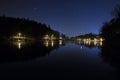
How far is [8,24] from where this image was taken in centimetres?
12938

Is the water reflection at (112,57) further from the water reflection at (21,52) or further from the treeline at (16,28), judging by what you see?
the treeline at (16,28)

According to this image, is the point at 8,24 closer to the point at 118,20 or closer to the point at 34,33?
the point at 34,33

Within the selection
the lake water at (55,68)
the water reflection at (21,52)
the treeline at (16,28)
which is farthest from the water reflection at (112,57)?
the treeline at (16,28)

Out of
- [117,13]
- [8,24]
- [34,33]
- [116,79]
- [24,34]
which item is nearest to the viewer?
[116,79]

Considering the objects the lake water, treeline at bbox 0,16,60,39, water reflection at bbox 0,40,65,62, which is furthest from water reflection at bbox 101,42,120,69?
treeline at bbox 0,16,60,39

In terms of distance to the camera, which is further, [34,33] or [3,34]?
[34,33]

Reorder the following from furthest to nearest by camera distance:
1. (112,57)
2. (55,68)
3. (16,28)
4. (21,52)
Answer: (16,28)
(21,52)
(112,57)
(55,68)

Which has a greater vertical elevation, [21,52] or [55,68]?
[21,52]

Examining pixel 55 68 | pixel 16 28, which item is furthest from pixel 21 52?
pixel 16 28

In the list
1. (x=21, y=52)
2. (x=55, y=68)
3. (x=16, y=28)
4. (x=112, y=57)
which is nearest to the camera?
(x=55, y=68)

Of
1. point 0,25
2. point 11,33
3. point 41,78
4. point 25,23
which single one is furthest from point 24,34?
point 41,78

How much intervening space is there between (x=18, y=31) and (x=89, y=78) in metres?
130

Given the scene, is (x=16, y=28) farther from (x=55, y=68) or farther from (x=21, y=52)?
(x=55, y=68)

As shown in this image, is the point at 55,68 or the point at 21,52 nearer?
the point at 55,68
